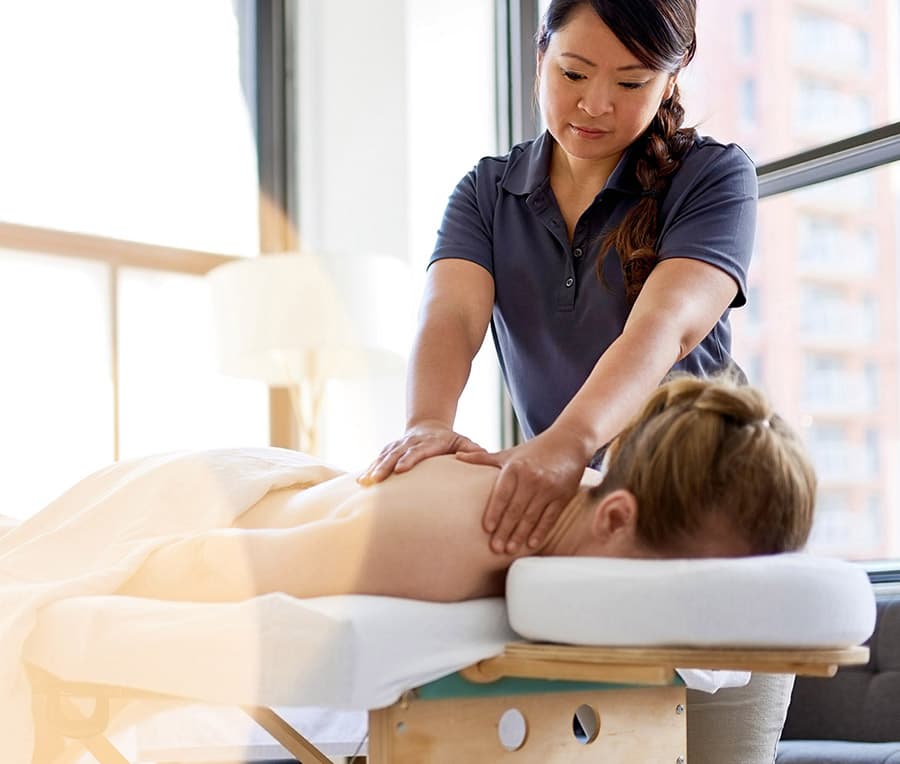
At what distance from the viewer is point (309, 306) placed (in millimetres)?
3697

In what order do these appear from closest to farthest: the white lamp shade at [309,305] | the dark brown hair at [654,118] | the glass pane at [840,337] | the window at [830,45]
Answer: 1. the dark brown hair at [654,118]
2. the glass pane at [840,337]
3. the window at [830,45]
4. the white lamp shade at [309,305]

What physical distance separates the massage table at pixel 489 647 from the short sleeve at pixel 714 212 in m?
0.60

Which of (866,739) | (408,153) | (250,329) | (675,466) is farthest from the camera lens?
(408,153)

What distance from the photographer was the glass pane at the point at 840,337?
297cm

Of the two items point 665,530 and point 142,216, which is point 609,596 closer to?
point 665,530

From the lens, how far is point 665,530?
48.4 inches

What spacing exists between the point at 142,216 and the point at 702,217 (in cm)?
277

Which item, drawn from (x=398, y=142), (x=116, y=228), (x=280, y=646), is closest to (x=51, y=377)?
(x=116, y=228)

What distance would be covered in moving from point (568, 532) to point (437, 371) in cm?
46

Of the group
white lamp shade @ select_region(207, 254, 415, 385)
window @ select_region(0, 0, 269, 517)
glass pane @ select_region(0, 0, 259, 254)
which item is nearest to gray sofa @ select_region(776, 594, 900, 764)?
white lamp shade @ select_region(207, 254, 415, 385)

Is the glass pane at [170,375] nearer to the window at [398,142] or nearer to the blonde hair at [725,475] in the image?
the window at [398,142]

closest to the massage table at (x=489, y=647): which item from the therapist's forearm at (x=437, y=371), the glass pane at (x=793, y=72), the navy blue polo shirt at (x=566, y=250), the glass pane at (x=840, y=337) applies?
the therapist's forearm at (x=437, y=371)

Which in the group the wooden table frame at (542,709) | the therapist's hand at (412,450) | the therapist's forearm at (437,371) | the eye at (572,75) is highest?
the eye at (572,75)

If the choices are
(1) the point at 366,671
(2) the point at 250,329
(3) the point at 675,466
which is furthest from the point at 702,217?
(2) the point at 250,329
